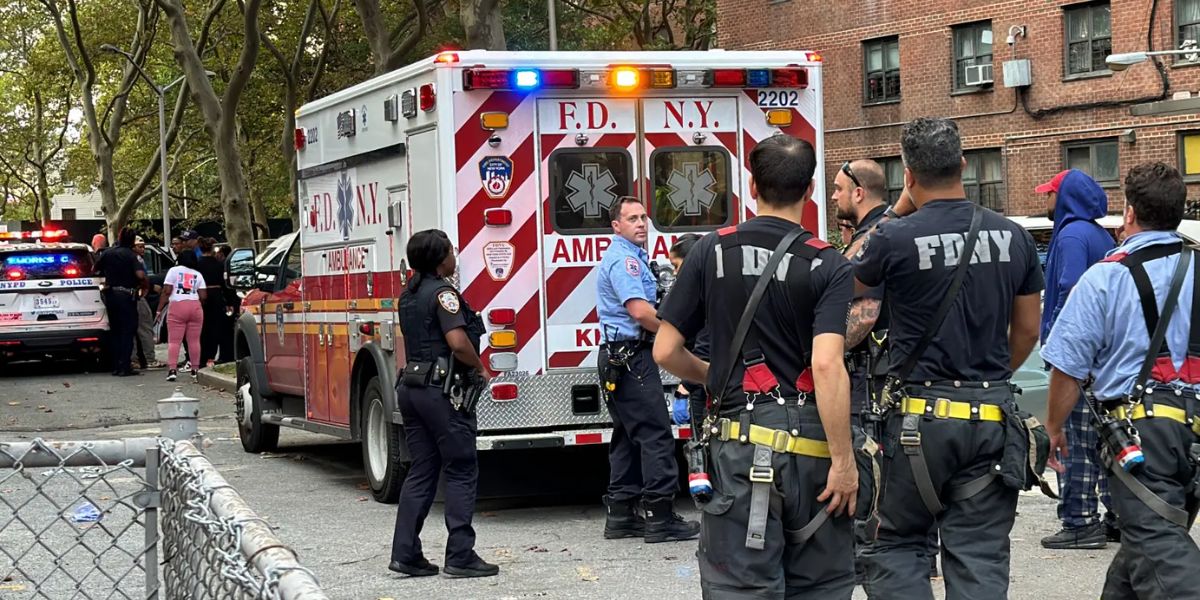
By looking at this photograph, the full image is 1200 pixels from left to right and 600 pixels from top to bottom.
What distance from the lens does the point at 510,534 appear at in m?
9.02

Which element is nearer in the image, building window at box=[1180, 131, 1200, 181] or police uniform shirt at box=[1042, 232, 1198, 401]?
police uniform shirt at box=[1042, 232, 1198, 401]

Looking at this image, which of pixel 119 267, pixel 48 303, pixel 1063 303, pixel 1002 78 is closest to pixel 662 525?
pixel 1063 303

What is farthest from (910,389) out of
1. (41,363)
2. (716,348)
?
(41,363)

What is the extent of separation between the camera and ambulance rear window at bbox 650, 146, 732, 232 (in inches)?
376

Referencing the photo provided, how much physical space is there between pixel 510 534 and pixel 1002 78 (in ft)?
88.9

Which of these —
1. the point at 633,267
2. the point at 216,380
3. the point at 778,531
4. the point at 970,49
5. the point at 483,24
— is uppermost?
the point at 970,49

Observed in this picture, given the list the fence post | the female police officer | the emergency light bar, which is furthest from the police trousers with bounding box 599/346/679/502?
the fence post

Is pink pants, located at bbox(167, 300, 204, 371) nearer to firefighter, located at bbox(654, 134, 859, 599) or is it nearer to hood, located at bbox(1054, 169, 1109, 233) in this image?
hood, located at bbox(1054, 169, 1109, 233)

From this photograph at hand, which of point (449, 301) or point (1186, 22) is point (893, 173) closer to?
point (1186, 22)

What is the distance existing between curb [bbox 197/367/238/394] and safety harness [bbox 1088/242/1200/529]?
14939 mm

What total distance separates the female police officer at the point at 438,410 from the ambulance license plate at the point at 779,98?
9.04 ft

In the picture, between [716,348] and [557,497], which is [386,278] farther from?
[716,348]

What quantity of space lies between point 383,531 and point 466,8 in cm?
1315

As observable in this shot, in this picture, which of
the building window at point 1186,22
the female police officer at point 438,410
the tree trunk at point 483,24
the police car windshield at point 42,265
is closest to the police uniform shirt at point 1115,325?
the female police officer at point 438,410
